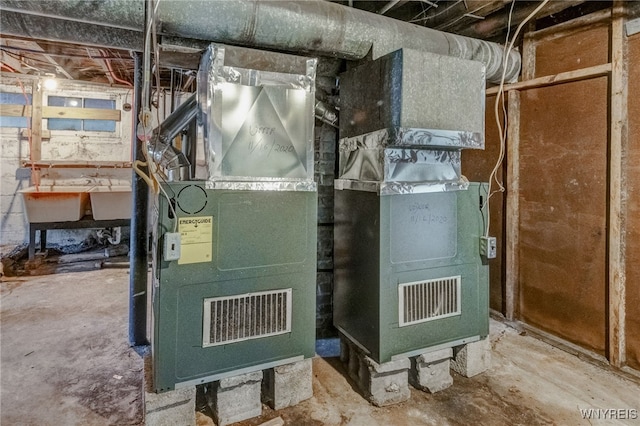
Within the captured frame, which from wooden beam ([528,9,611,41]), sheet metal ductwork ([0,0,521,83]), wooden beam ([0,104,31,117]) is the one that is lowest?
sheet metal ductwork ([0,0,521,83])

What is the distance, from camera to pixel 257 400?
1685 mm

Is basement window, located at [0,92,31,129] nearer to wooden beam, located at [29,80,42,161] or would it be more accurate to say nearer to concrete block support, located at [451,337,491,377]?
wooden beam, located at [29,80,42,161]

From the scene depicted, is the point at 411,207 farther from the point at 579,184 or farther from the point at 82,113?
the point at 82,113

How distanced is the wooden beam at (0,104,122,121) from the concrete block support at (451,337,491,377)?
5.42 metres

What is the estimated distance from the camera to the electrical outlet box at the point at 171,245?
56.6 inches

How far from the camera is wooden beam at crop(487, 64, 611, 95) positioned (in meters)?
2.14

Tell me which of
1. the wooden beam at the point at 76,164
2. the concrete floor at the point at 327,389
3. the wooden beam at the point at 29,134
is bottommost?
the concrete floor at the point at 327,389

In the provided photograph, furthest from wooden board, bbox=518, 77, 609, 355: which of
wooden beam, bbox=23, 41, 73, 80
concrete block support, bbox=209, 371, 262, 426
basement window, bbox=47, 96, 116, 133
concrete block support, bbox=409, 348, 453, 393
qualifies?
basement window, bbox=47, 96, 116, 133

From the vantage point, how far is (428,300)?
1896mm

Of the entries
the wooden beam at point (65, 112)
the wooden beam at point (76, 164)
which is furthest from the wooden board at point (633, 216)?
the wooden beam at point (65, 112)

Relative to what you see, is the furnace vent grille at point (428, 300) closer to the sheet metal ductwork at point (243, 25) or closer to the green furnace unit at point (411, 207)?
the green furnace unit at point (411, 207)

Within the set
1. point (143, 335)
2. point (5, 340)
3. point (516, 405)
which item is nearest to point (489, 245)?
point (516, 405)

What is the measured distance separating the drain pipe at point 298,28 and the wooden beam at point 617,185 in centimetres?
93

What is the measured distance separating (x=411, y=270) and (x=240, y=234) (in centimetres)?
91
